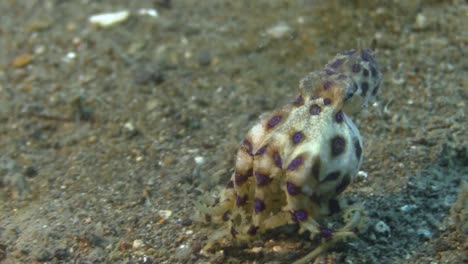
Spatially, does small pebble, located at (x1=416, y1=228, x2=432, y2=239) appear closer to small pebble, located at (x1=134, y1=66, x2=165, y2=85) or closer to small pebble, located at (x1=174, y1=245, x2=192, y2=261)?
small pebble, located at (x1=174, y1=245, x2=192, y2=261)

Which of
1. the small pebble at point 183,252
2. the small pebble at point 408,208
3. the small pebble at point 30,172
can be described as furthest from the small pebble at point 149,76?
the small pebble at point 408,208

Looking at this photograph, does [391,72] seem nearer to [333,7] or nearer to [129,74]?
[333,7]

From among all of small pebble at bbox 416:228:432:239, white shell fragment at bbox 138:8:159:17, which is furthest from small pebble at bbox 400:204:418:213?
white shell fragment at bbox 138:8:159:17

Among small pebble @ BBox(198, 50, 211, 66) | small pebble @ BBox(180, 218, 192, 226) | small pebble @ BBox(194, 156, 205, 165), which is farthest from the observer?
small pebble @ BBox(198, 50, 211, 66)

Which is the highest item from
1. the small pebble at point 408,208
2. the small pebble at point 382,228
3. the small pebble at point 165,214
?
the small pebble at point 408,208

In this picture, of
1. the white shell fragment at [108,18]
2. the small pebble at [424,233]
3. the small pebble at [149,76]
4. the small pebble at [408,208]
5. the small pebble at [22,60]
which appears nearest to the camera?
the small pebble at [424,233]

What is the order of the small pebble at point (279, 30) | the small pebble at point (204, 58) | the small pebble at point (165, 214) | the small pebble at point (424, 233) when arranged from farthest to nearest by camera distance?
the small pebble at point (279, 30), the small pebble at point (204, 58), the small pebble at point (165, 214), the small pebble at point (424, 233)

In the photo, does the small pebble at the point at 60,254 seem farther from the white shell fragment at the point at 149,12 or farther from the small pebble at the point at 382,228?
the white shell fragment at the point at 149,12

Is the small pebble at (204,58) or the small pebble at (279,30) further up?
the small pebble at (279,30)
